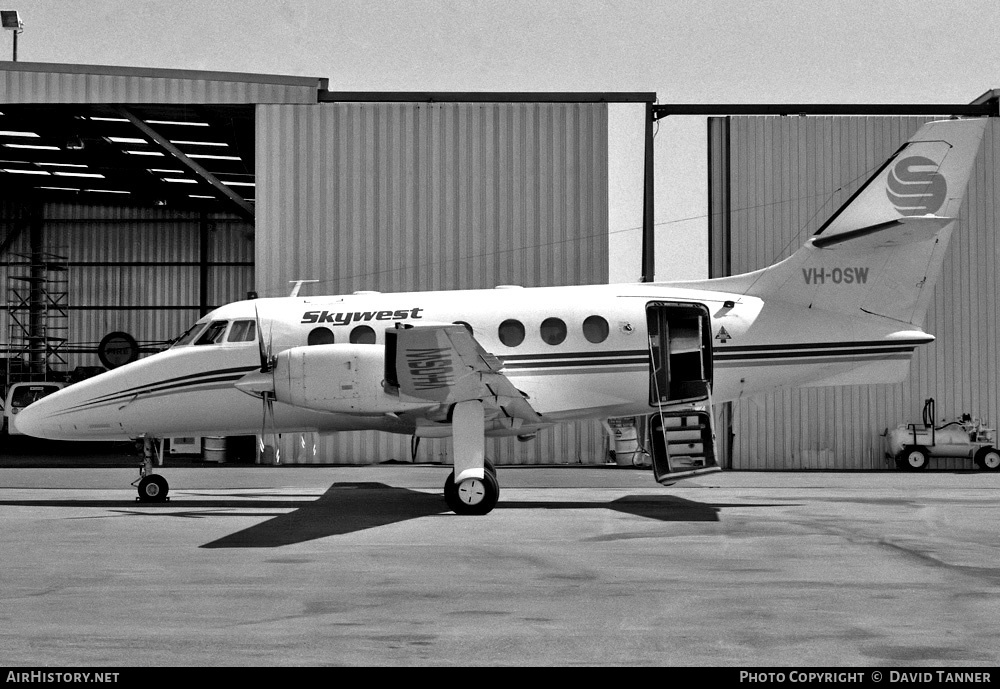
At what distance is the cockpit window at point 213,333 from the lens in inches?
586

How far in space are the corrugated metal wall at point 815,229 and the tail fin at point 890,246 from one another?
910 cm

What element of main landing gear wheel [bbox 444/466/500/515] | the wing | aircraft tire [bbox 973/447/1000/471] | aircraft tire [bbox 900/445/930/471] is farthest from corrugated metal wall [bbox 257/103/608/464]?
the wing

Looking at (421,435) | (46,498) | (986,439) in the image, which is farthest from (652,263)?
(46,498)

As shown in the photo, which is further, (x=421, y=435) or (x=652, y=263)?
(x=652, y=263)

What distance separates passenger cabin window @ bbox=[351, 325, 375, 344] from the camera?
14.6 meters

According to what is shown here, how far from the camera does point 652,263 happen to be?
24172mm

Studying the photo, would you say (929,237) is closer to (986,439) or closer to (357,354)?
(357,354)

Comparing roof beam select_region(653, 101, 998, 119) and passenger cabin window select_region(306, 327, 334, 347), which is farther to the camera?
roof beam select_region(653, 101, 998, 119)

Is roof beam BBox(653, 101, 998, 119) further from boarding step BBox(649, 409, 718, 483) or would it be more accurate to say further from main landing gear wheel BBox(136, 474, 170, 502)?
main landing gear wheel BBox(136, 474, 170, 502)

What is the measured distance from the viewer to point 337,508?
14.0m

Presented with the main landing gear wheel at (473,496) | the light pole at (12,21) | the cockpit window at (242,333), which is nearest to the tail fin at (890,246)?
the main landing gear wheel at (473,496)

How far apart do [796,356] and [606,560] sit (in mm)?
6650

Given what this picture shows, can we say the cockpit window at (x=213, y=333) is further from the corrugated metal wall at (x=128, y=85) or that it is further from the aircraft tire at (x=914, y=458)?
the aircraft tire at (x=914, y=458)

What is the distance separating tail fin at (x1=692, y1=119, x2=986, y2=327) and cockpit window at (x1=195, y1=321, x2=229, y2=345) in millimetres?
8359
